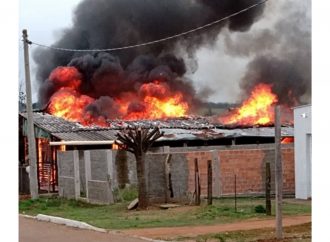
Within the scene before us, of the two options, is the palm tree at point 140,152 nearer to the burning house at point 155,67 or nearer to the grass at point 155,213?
the grass at point 155,213

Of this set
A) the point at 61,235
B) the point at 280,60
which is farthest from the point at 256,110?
the point at 61,235

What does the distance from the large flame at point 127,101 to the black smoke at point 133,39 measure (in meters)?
0.49

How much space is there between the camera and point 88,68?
3662 cm

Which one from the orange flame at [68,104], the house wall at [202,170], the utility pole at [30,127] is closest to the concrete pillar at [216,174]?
the house wall at [202,170]

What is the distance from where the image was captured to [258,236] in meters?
9.90

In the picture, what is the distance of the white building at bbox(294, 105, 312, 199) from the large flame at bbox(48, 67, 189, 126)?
1571 cm

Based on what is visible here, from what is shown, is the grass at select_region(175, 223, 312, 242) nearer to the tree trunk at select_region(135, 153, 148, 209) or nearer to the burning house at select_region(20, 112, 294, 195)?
the tree trunk at select_region(135, 153, 148, 209)

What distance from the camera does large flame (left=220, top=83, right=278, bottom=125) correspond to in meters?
32.1

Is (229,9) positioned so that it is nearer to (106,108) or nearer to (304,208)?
(106,108)

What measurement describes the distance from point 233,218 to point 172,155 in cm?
505

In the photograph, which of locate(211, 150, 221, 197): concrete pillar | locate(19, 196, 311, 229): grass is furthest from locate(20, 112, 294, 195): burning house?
locate(19, 196, 311, 229): grass

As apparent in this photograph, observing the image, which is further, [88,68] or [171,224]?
[88,68]
